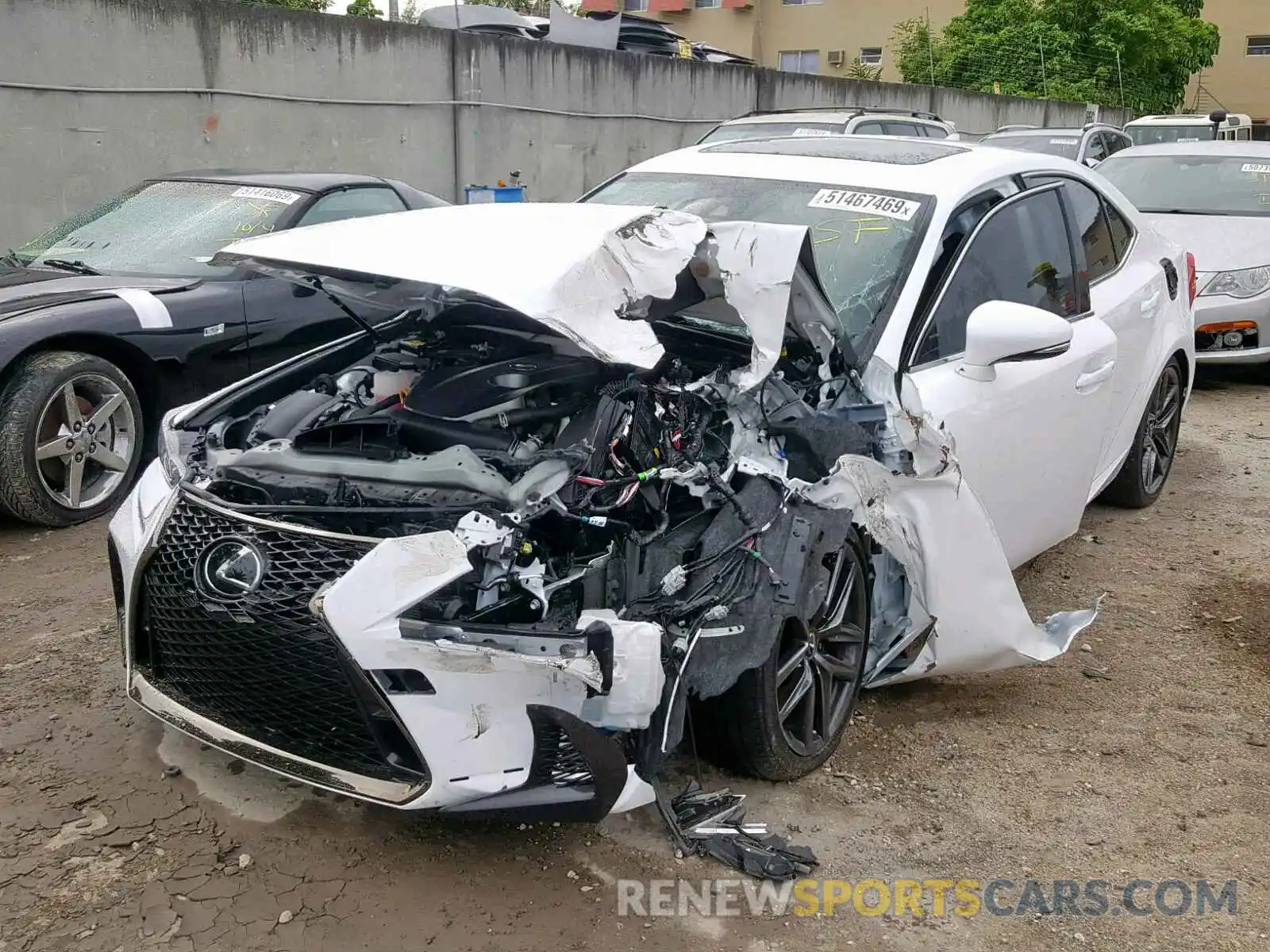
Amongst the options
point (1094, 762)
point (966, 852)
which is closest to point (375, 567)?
point (966, 852)

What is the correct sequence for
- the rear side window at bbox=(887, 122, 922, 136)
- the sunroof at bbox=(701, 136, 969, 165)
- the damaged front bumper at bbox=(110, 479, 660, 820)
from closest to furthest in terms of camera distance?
the damaged front bumper at bbox=(110, 479, 660, 820), the sunroof at bbox=(701, 136, 969, 165), the rear side window at bbox=(887, 122, 922, 136)

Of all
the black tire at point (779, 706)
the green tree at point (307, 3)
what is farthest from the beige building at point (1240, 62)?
the black tire at point (779, 706)

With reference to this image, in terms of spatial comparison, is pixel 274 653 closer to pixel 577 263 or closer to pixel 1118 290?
pixel 577 263

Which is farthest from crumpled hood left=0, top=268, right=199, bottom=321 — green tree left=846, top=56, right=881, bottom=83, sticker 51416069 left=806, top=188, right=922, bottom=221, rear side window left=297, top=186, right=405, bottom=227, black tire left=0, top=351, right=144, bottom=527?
green tree left=846, top=56, right=881, bottom=83

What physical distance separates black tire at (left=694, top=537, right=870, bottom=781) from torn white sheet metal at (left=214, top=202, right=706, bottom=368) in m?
0.80

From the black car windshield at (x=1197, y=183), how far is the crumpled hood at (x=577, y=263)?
7094 mm

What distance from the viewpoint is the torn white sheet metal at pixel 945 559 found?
122 inches

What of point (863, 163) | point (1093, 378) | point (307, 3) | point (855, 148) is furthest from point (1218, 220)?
point (307, 3)

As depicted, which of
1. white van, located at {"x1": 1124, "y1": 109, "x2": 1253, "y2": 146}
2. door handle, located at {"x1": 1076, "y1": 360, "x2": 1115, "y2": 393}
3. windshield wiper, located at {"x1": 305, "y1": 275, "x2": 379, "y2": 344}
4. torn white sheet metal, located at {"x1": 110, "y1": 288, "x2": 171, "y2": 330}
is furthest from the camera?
white van, located at {"x1": 1124, "y1": 109, "x2": 1253, "y2": 146}

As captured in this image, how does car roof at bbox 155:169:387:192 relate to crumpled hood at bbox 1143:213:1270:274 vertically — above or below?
above

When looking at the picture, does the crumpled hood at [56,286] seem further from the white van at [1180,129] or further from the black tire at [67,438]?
the white van at [1180,129]

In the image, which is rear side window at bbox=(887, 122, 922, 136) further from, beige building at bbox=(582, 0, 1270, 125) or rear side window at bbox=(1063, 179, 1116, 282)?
beige building at bbox=(582, 0, 1270, 125)

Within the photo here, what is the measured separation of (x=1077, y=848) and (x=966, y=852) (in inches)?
11.6

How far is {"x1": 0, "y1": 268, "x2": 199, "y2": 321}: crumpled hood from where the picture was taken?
16.5 feet
